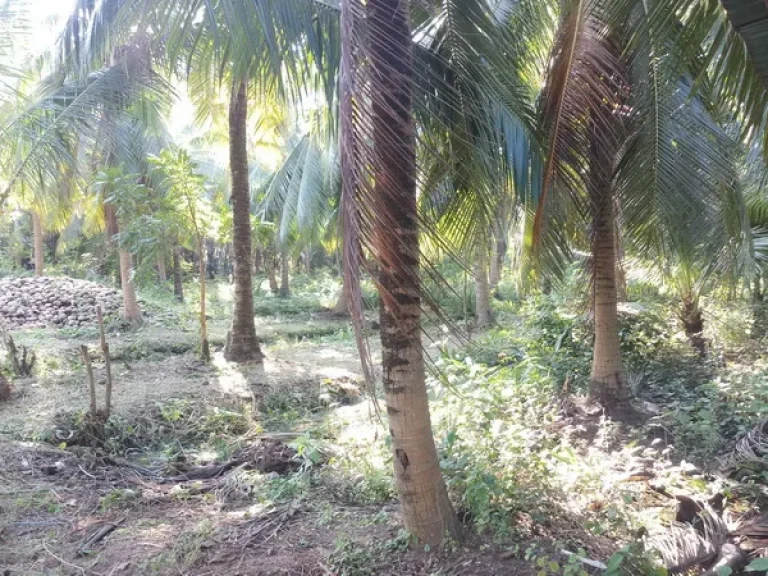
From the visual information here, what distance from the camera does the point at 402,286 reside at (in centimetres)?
299

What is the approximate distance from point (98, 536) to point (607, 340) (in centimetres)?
478

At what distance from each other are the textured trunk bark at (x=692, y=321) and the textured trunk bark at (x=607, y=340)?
8.36 feet

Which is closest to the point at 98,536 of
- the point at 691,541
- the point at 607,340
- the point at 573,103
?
the point at 691,541

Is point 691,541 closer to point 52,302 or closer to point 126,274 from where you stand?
point 126,274

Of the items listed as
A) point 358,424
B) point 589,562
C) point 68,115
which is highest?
point 68,115

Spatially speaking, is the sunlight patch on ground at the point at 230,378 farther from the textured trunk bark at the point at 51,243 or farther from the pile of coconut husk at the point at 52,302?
the textured trunk bark at the point at 51,243

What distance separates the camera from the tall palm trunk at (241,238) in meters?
9.33

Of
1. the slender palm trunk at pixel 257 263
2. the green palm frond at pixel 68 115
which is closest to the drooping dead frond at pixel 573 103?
the green palm frond at pixel 68 115

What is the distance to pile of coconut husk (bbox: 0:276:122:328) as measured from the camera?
47.4ft

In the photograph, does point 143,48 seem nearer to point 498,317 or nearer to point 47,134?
point 47,134

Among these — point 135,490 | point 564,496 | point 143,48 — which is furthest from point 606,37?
point 135,490

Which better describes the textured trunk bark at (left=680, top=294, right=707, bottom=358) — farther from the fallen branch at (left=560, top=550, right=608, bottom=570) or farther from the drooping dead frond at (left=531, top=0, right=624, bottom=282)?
the fallen branch at (left=560, top=550, right=608, bottom=570)

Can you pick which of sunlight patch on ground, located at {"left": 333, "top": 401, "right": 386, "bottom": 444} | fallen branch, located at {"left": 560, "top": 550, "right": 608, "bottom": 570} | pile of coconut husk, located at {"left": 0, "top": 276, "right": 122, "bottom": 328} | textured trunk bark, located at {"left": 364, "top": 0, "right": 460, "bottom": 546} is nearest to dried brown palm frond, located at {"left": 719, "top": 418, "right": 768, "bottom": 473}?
fallen branch, located at {"left": 560, "top": 550, "right": 608, "bottom": 570}

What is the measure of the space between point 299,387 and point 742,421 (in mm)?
5778
